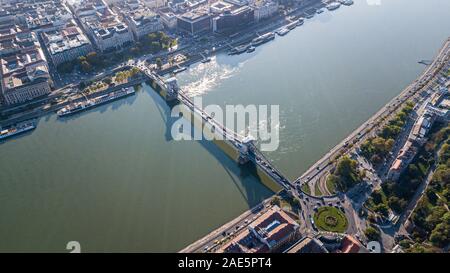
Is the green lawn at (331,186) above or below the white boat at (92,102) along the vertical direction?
below

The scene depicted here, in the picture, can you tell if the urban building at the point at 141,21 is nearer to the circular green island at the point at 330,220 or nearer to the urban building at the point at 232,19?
the urban building at the point at 232,19

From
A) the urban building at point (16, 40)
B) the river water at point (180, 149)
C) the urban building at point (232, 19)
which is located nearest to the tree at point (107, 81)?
the river water at point (180, 149)

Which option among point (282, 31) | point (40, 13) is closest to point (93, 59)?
point (40, 13)

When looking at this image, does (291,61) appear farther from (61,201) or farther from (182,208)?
(61,201)

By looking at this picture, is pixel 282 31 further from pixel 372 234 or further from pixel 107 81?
pixel 372 234

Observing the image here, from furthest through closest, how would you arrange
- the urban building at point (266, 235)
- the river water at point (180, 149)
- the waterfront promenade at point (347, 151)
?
1. the river water at point (180, 149)
2. the waterfront promenade at point (347, 151)
3. the urban building at point (266, 235)
